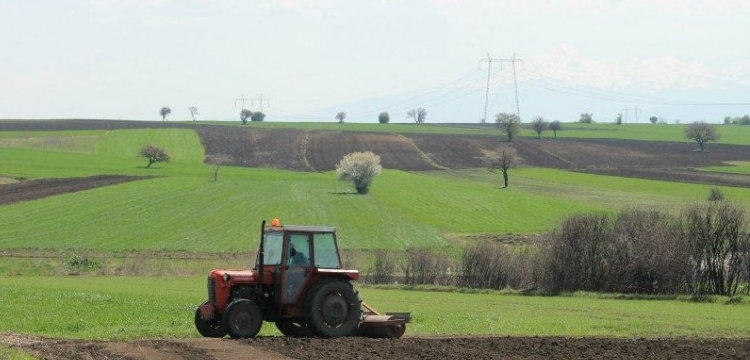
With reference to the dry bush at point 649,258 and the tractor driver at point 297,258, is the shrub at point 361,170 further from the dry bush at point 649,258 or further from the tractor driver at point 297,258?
the tractor driver at point 297,258

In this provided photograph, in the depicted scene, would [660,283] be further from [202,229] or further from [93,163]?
[93,163]

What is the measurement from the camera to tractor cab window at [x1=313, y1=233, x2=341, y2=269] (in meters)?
22.9

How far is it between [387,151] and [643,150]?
3140 cm

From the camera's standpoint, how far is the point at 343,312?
23.0 m

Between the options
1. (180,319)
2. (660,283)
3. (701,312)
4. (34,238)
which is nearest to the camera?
(180,319)

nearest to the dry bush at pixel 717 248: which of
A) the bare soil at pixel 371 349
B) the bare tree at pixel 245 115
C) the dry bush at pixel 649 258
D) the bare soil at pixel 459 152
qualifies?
the dry bush at pixel 649 258

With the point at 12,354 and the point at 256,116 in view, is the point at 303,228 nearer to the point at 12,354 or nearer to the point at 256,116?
the point at 12,354

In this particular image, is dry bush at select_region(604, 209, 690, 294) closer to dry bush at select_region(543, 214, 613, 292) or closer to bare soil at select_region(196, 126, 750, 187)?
dry bush at select_region(543, 214, 613, 292)

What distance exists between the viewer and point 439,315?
3284 centimetres

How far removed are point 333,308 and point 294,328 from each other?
170 centimetres

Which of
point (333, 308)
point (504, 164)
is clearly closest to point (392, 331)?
point (333, 308)

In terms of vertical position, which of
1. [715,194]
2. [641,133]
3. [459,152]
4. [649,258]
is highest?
[641,133]

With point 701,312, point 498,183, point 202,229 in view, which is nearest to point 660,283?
point 701,312

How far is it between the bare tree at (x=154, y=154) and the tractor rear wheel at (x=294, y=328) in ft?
279
